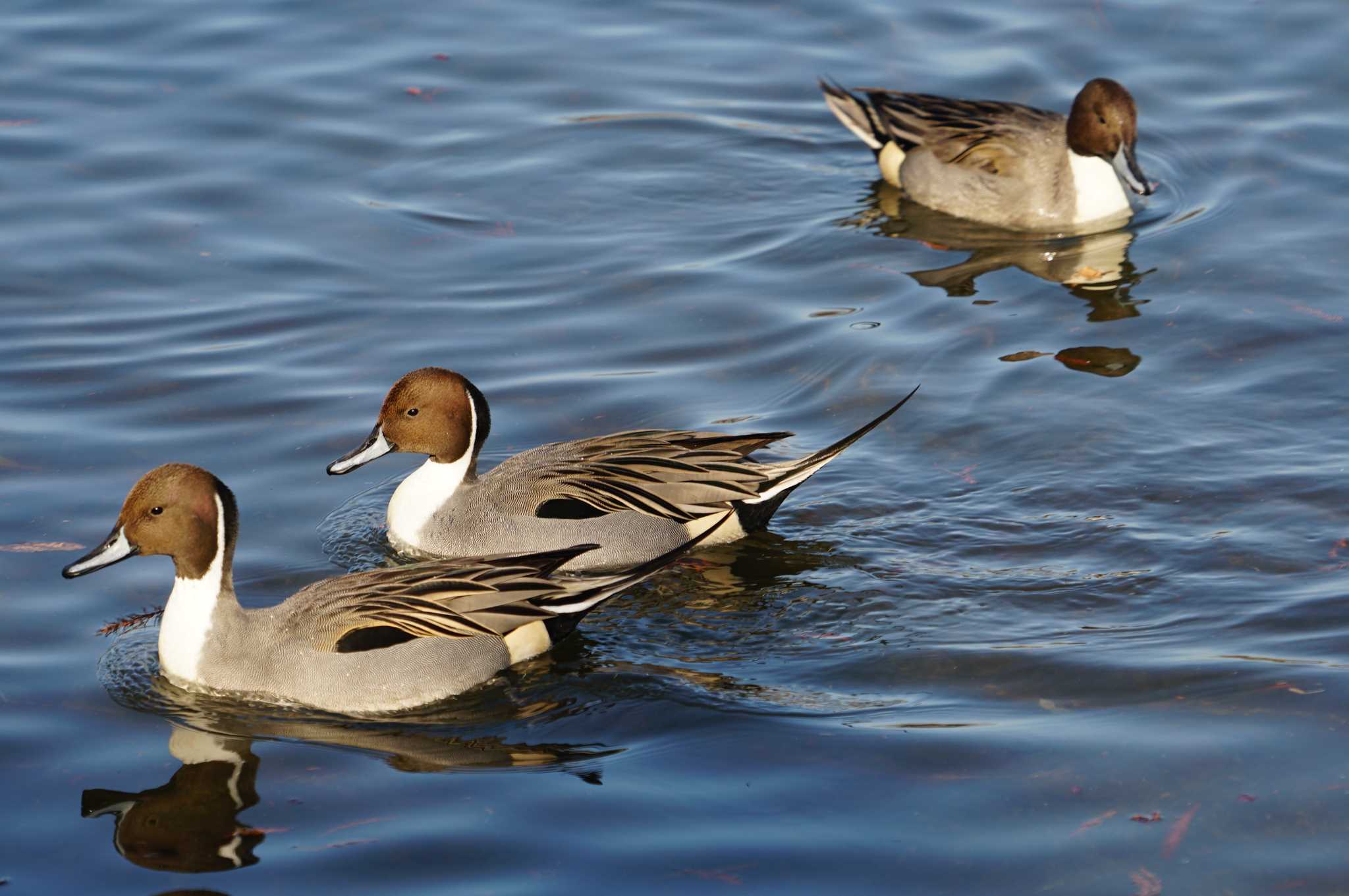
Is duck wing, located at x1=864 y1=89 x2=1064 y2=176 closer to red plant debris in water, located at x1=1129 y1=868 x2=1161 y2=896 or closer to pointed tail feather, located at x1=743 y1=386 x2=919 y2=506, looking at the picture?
pointed tail feather, located at x1=743 y1=386 x2=919 y2=506

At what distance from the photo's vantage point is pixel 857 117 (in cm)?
1191

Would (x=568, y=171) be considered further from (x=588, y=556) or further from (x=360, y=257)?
(x=588, y=556)

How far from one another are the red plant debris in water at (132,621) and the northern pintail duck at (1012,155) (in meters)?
6.19

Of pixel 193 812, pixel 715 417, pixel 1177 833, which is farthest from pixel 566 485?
pixel 1177 833

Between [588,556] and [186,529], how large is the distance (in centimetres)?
179

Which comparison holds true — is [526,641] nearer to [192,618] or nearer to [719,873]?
[192,618]

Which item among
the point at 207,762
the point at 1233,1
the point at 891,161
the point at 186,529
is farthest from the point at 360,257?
the point at 1233,1

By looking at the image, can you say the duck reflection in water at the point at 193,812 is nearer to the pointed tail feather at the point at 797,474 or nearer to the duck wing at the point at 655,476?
the duck wing at the point at 655,476

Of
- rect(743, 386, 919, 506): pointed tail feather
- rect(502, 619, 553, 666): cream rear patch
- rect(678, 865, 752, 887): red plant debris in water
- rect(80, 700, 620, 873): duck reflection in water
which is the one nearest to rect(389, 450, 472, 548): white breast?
rect(502, 619, 553, 666): cream rear patch

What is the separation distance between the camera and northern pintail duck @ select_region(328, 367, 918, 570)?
7609mm

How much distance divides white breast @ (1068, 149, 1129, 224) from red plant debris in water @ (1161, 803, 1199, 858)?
20.0 ft

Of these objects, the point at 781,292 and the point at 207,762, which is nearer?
the point at 207,762

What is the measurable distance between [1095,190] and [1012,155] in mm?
577

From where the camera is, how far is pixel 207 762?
6148 mm
